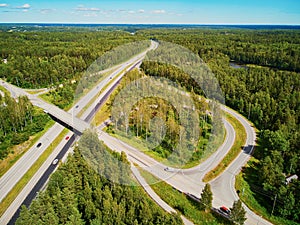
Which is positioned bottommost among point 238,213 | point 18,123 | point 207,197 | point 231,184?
point 231,184

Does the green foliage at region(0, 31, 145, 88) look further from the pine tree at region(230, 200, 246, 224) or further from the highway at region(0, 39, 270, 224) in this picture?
the pine tree at region(230, 200, 246, 224)

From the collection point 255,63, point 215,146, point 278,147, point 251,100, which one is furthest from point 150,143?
point 255,63

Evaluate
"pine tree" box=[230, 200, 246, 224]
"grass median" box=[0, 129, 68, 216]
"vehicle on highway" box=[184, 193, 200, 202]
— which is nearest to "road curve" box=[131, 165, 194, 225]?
"vehicle on highway" box=[184, 193, 200, 202]

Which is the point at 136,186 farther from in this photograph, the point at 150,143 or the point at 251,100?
the point at 251,100

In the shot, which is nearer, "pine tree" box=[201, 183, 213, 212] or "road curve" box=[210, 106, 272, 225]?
"pine tree" box=[201, 183, 213, 212]

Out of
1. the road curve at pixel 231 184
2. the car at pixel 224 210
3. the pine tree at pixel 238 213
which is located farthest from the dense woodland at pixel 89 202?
the road curve at pixel 231 184

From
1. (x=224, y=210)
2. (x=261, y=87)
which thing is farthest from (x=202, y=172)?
(x=261, y=87)

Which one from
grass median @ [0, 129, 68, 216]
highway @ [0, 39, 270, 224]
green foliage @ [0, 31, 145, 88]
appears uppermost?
green foliage @ [0, 31, 145, 88]

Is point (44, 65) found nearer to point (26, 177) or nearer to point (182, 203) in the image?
point (26, 177)
